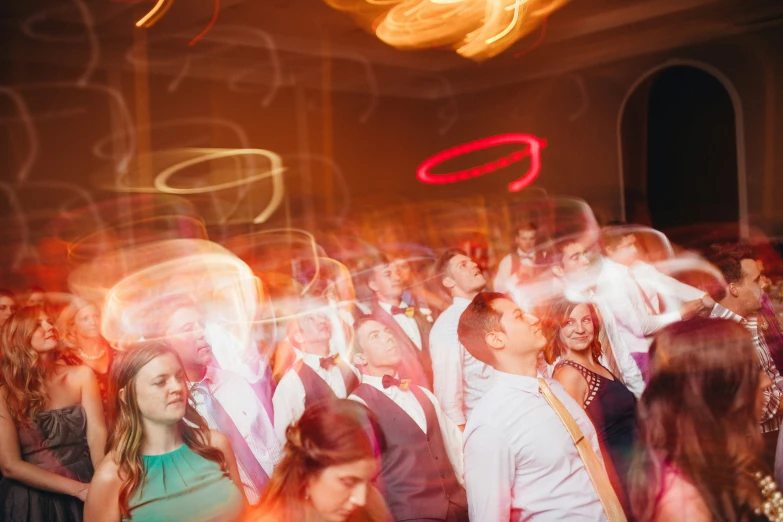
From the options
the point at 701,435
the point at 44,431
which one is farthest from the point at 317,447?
the point at 701,435

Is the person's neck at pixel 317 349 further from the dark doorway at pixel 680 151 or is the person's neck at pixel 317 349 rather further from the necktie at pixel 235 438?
the dark doorway at pixel 680 151

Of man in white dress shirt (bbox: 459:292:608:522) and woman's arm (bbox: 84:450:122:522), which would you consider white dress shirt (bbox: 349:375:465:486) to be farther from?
woman's arm (bbox: 84:450:122:522)

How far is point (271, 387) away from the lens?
85.4 inches

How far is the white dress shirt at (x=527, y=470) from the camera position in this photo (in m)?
1.99

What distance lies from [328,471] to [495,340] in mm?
616

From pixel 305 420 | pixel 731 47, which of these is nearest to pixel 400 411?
pixel 305 420

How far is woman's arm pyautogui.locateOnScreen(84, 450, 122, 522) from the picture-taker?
195cm

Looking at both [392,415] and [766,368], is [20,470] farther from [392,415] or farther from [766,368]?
[766,368]

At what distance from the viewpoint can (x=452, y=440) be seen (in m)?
2.13

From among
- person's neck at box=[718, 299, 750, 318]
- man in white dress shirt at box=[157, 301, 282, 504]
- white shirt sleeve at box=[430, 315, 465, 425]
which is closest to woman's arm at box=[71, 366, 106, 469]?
man in white dress shirt at box=[157, 301, 282, 504]

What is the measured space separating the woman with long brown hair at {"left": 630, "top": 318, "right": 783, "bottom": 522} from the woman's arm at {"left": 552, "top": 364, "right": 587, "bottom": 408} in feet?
0.61

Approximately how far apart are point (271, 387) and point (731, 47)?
336 centimetres

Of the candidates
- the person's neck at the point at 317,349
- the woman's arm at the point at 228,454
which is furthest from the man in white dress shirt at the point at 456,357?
the woman's arm at the point at 228,454

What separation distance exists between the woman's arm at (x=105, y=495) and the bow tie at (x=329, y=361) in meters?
0.64
